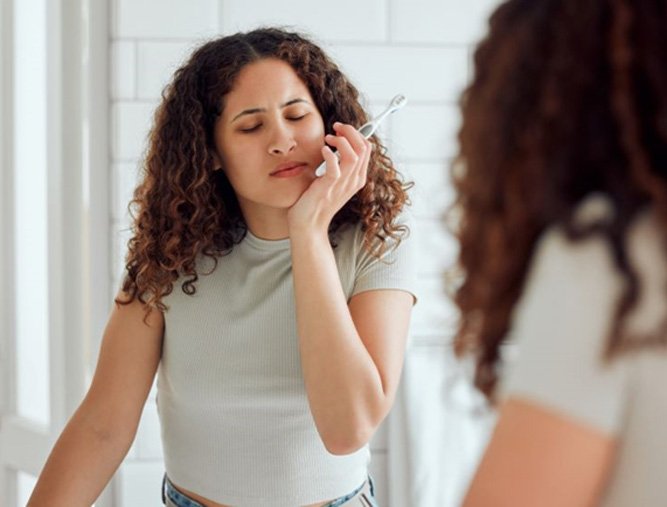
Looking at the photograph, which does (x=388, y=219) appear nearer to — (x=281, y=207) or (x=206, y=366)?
(x=281, y=207)

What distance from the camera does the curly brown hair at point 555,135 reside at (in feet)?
1.31

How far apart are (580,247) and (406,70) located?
1.20 m

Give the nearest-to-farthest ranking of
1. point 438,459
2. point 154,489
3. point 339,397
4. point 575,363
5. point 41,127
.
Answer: point 575,363 < point 339,397 < point 438,459 < point 154,489 < point 41,127

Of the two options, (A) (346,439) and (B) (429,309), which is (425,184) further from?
(A) (346,439)

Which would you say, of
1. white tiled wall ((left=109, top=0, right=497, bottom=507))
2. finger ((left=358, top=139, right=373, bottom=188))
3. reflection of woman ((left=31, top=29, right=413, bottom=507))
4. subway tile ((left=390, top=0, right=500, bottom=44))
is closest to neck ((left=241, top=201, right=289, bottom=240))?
reflection of woman ((left=31, top=29, right=413, bottom=507))

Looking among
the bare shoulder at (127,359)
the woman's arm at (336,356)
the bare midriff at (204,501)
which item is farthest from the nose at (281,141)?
the bare midriff at (204,501)

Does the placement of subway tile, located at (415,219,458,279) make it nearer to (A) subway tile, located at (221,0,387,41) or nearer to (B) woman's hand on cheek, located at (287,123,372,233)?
(A) subway tile, located at (221,0,387,41)

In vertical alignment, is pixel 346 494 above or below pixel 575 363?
below

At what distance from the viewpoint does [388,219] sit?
1059 millimetres

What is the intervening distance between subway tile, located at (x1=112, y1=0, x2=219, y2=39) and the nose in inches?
22.9

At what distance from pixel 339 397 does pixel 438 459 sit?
57 cm

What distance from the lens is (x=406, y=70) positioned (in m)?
1.56

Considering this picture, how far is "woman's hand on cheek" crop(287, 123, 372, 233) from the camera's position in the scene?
97cm

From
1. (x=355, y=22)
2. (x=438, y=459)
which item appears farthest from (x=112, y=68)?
(x=438, y=459)
